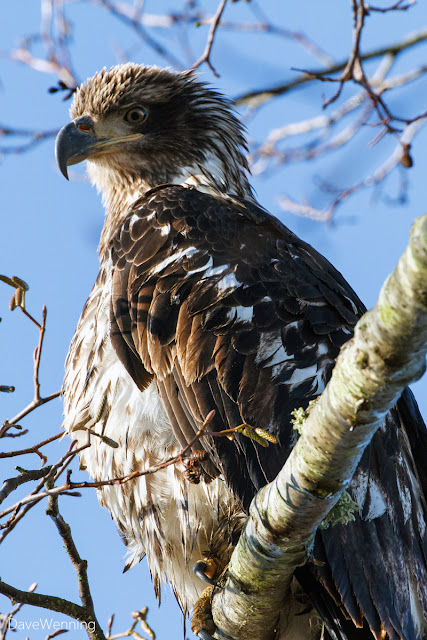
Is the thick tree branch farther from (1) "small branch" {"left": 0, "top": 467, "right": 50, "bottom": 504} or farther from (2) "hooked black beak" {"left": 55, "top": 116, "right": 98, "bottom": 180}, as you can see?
(2) "hooked black beak" {"left": 55, "top": 116, "right": 98, "bottom": 180}

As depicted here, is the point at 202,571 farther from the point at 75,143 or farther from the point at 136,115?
the point at 136,115

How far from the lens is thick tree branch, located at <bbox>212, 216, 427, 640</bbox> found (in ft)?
5.77

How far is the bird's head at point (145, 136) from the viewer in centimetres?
459

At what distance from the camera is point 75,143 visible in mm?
4480

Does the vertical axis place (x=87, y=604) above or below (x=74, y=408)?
below

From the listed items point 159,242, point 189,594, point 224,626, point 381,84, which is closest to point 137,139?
point 159,242

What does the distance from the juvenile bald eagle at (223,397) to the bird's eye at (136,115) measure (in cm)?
70

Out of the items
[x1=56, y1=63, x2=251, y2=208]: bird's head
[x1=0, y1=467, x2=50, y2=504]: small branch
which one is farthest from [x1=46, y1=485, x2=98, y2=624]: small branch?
[x1=56, y1=63, x2=251, y2=208]: bird's head

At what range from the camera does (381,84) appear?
4809 mm

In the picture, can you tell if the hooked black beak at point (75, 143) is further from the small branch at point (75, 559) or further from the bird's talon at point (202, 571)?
the bird's talon at point (202, 571)

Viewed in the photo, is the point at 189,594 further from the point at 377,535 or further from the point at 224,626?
the point at 377,535

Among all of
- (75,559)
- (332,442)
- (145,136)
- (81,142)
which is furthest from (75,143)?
(332,442)

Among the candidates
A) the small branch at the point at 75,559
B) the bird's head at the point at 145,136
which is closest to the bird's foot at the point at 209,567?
the small branch at the point at 75,559

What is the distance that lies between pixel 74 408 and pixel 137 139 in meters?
1.73
